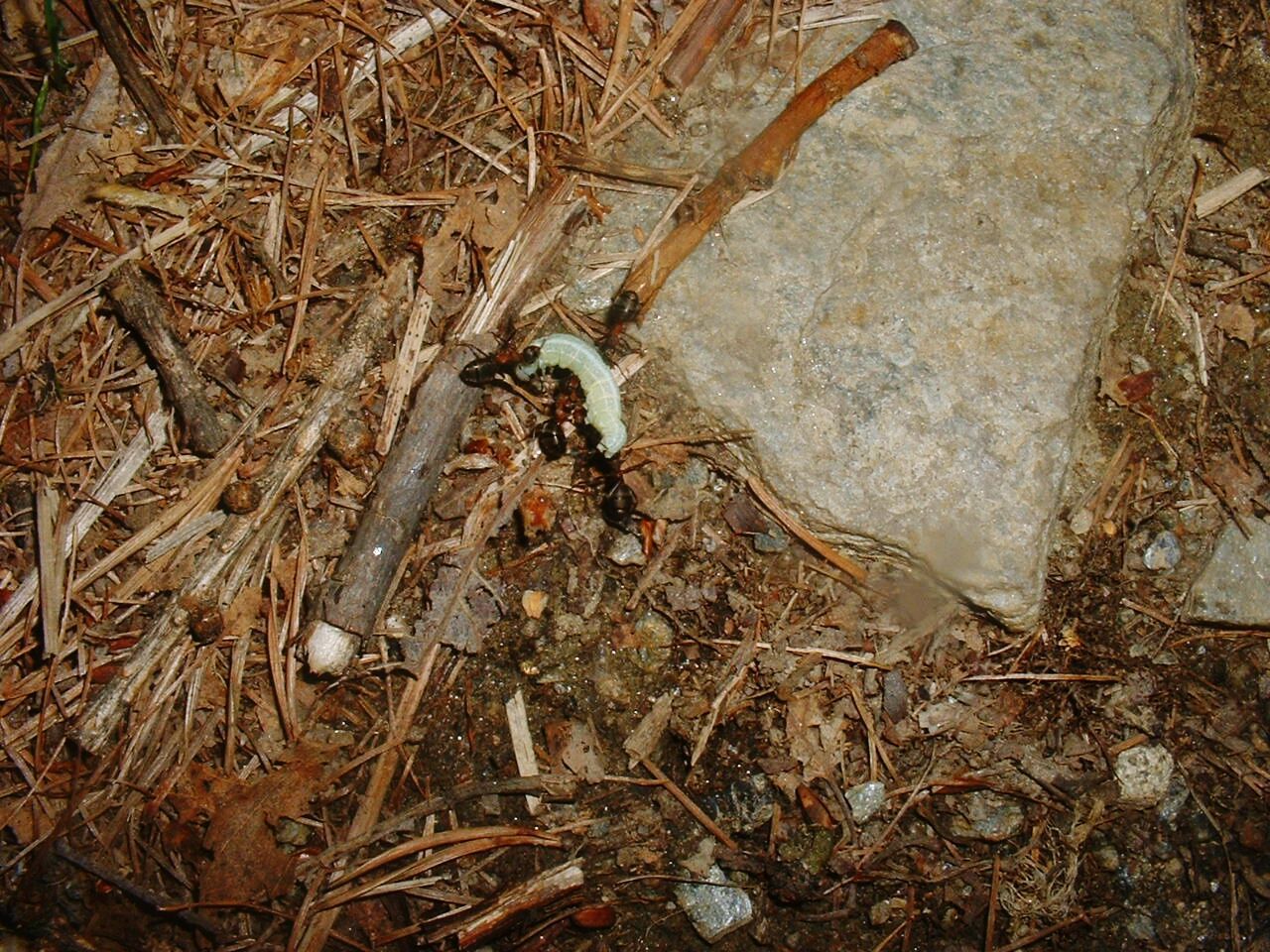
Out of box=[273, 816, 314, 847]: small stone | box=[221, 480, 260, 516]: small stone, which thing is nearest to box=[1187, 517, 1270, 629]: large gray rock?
box=[273, 816, 314, 847]: small stone

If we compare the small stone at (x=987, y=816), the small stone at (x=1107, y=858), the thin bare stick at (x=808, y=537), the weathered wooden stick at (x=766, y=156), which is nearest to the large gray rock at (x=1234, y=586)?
the small stone at (x=1107, y=858)

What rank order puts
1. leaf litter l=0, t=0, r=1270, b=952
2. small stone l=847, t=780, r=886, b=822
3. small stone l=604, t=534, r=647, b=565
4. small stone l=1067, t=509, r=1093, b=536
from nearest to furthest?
leaf litter l=0, t=0, r=1270, b=952
small stone l=847, t=780, r=886, b=822
small stone l=604, t=534, r=647, b=565
small stone l=1067, t=509, r=1093, b=536

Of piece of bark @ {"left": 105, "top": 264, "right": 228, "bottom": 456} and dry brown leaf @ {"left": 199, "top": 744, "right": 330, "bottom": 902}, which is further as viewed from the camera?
piece of bark @ {"left": 105, "top": 264, "right": 228, "bottom": 456}

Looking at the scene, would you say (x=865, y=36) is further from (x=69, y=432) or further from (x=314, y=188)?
(x=69, y=432)

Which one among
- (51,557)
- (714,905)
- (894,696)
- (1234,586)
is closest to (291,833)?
(51,557)

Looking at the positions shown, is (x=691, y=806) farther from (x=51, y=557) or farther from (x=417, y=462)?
(x=51, y=557)

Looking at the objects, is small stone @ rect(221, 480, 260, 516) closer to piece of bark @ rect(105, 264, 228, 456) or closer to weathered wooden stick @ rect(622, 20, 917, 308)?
piece of bark @ rect(105, 264, 228, 456)

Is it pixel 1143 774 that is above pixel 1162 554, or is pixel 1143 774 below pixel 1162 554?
below

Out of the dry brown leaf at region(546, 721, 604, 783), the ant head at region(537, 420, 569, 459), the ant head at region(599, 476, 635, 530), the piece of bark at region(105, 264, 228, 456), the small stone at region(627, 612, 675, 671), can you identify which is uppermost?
the piece of bark at region(105, 264, 228, 456)
